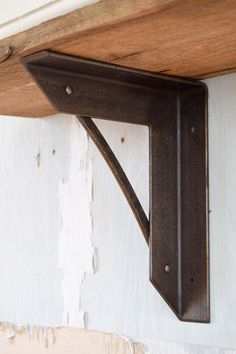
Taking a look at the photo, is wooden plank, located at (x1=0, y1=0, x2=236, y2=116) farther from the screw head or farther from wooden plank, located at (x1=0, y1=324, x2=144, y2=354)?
wooden plank, located at (x1=0, y1=324, x2=144, y2=354)

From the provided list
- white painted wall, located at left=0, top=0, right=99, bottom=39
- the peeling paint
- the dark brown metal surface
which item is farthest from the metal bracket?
the peeling paint

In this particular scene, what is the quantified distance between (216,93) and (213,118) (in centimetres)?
4

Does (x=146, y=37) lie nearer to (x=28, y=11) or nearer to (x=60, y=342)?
(x=28, y=11)

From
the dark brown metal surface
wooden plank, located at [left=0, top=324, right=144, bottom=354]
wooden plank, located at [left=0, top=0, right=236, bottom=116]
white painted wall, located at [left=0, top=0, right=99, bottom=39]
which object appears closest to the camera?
wooden plank, located at [left=0, top=0, right=236, bottom=116]

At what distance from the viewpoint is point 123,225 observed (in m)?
1.32

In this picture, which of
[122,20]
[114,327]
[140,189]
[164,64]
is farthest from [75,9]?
[114,327]

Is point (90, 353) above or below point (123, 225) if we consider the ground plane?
below

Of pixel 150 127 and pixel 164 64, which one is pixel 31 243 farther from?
pixel 164 64

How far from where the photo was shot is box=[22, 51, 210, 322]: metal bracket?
3.65 ft

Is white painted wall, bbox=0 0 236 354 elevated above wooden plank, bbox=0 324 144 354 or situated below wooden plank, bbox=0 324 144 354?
above

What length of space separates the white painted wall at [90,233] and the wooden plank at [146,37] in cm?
7

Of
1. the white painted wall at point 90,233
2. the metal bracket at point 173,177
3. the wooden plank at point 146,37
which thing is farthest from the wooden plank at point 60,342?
the wooden plank at point 146,37

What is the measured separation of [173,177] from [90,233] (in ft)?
1.00

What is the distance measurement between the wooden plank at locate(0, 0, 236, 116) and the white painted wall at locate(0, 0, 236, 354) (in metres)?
0.07
